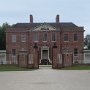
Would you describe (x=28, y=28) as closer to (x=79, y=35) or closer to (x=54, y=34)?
(x=54, y=34)

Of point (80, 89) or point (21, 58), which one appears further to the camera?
point (21, 58)

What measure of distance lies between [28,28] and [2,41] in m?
16.5

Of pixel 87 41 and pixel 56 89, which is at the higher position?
pixel 87 41

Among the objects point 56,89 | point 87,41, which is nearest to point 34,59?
point 56,89

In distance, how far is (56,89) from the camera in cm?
1798

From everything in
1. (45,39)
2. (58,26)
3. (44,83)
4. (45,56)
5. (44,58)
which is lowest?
(44,83)

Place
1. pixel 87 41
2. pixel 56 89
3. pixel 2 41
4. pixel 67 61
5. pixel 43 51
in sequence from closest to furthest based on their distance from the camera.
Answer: pixel 56 89
pixel 67 61
pixel 43 51
pixel 2 41
pixel 87 41

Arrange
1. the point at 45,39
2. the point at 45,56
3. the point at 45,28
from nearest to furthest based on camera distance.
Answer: the point at 45,56
the point at 45,28
the point at 45,39

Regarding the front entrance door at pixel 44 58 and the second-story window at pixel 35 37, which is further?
the second-story window at pixel 35 37

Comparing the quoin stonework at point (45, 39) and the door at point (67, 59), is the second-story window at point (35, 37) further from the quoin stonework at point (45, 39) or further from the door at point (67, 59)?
the door at point (67, 59)

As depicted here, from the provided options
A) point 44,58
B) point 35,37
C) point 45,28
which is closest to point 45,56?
point 44,58

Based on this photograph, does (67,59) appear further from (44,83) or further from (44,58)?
(44,83)

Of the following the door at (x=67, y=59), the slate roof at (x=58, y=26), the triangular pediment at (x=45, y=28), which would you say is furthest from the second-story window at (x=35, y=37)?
the door at (x=67, y=59)

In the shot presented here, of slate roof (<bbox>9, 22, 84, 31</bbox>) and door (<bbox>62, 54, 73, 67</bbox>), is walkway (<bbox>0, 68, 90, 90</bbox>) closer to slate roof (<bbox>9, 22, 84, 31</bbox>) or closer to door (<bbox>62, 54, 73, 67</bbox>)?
door (<bbox>62, 54, 73, 67</bbox>)
